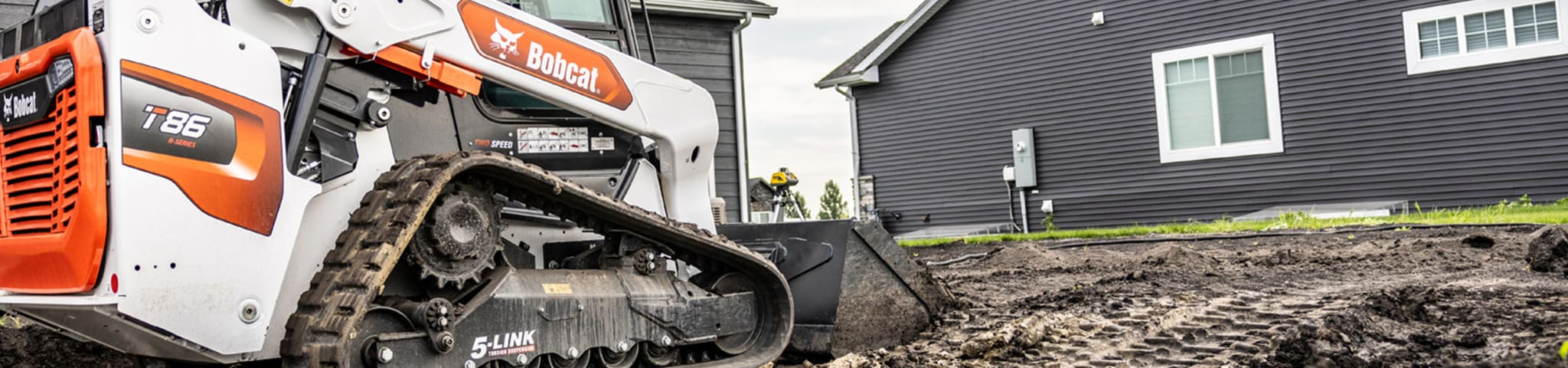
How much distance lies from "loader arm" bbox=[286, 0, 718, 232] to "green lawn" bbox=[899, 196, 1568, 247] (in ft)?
27.6

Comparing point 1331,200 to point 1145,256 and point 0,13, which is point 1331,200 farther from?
point 0,13

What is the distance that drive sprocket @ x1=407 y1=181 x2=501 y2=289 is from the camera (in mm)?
4242

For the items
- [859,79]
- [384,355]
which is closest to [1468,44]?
[859,79]

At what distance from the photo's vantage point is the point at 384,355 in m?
4.05

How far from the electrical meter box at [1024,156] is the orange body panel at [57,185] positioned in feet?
48.2

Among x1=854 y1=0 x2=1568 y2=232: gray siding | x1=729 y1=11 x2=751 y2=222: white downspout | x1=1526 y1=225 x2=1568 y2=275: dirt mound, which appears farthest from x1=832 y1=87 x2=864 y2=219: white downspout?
x1=1526 y1=225 x2=1568 y2=275: dirt mound

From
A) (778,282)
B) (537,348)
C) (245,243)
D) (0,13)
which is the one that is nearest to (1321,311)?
(778,282)

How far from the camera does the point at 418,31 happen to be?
177 inches

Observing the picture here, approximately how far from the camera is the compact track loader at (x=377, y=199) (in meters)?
3.63

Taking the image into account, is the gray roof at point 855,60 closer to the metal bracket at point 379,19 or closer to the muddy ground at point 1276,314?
the muddy ground at point 1276,314

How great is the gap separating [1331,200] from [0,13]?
14.0 meters

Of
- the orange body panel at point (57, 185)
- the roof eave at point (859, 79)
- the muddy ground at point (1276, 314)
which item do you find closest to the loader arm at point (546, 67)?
the orange body panel at point (57, 185)

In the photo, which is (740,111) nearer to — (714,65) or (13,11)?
(714,65)

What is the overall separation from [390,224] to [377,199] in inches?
6.4
